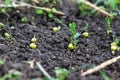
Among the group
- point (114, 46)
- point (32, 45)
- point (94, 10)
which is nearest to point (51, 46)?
point (32, 45)

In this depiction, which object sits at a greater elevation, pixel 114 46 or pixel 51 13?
pixel 51 13

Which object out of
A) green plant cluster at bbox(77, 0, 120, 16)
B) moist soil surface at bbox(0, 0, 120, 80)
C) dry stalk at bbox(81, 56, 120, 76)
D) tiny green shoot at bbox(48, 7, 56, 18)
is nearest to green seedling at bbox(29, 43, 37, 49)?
moist soil surface at bbox(0, 0, 120, 80)

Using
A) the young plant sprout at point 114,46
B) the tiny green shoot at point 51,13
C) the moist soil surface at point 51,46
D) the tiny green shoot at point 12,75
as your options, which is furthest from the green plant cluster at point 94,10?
the tiny green shoot at point 12,75

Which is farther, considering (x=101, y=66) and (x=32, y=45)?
(x=32, y=45)

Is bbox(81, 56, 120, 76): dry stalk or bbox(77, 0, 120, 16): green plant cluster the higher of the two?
bbox(77, 0, 120, 16): green plant cluster

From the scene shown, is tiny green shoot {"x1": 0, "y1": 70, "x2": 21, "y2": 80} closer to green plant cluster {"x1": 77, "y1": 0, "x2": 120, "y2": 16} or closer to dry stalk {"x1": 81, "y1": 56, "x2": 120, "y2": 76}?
dry stalk {"x1": 81, "y1": 56, "x2": 120, "y2": 76}

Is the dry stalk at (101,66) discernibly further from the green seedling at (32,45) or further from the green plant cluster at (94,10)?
the green plant cluster at (94,10)

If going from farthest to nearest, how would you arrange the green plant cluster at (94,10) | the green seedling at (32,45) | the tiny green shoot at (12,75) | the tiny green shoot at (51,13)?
the green plant cluster at (94,10) < the tiny green shoot at (51,13) < the green seedling at (32,45) < the tiny green shoot at (12,75)

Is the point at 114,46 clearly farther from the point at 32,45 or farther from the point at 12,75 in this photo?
the point at 12,75
